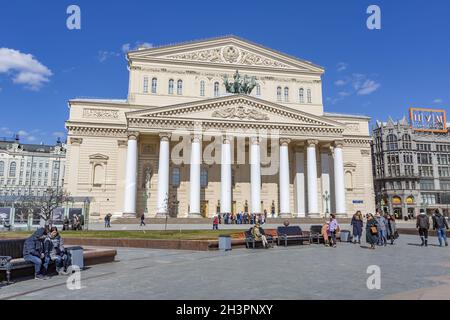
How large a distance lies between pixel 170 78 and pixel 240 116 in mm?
13160

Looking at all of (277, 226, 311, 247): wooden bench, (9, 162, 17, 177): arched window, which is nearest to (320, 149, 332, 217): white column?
(277, 226, 311, 247): wooden bench

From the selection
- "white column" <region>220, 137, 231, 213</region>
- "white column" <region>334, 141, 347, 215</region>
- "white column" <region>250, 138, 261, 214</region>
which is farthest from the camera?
"white column" <region>334, 141, 347, 215</region>

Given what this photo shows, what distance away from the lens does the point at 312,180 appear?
51219 mm

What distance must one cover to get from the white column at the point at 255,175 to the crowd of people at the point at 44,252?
1433 inches

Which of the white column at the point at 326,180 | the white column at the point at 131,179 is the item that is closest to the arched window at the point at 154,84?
the white column at the point at 131,179

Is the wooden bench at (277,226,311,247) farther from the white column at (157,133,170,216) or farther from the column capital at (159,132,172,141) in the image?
the column capital at (159,132,172,141)

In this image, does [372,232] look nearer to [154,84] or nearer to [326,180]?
[326,180]

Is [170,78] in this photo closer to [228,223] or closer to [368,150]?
[228,223]

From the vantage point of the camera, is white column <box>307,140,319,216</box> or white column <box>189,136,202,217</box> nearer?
white column <box>189,136,202,217</box>

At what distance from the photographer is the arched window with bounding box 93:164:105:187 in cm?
5088

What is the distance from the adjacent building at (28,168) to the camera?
4107 inches

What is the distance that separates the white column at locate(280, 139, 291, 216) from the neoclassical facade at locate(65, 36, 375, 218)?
14cm

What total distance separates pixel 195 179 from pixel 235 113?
10.2 meters
